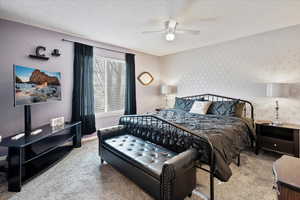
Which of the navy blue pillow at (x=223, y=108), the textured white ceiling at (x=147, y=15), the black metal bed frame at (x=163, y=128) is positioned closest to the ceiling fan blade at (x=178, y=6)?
the textured white ceiling at (x=147, y=15)

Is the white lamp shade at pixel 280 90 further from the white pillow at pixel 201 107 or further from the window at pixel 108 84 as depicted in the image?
the window at pixel 108 84

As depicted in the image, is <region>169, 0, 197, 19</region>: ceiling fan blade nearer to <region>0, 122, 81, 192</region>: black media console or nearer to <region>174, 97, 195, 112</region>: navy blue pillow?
<region>174, 97, 195, 112</region>: navy blue pillow

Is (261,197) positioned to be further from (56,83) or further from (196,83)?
(56,83)

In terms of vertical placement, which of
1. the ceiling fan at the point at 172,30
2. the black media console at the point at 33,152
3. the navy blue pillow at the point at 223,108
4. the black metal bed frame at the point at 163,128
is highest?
the ceiling fan at the point at 172,30

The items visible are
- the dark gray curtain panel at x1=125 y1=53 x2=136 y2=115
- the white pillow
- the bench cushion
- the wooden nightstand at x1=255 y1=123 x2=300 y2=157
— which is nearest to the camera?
the bench cushion

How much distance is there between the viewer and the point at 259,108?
3291 mm

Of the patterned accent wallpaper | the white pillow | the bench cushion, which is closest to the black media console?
the bench cushion

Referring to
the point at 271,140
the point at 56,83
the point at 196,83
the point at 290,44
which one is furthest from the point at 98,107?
the point at 290,44

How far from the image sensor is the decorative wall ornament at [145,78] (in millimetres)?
4918

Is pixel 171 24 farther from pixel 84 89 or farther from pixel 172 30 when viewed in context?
pixel 84 89

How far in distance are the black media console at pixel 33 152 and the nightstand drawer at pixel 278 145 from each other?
3942 mm

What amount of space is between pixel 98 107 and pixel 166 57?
306cm

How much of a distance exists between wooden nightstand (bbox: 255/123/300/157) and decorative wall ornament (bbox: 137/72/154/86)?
3.38 metres

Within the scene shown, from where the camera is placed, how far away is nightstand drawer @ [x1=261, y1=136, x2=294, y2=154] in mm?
2549
